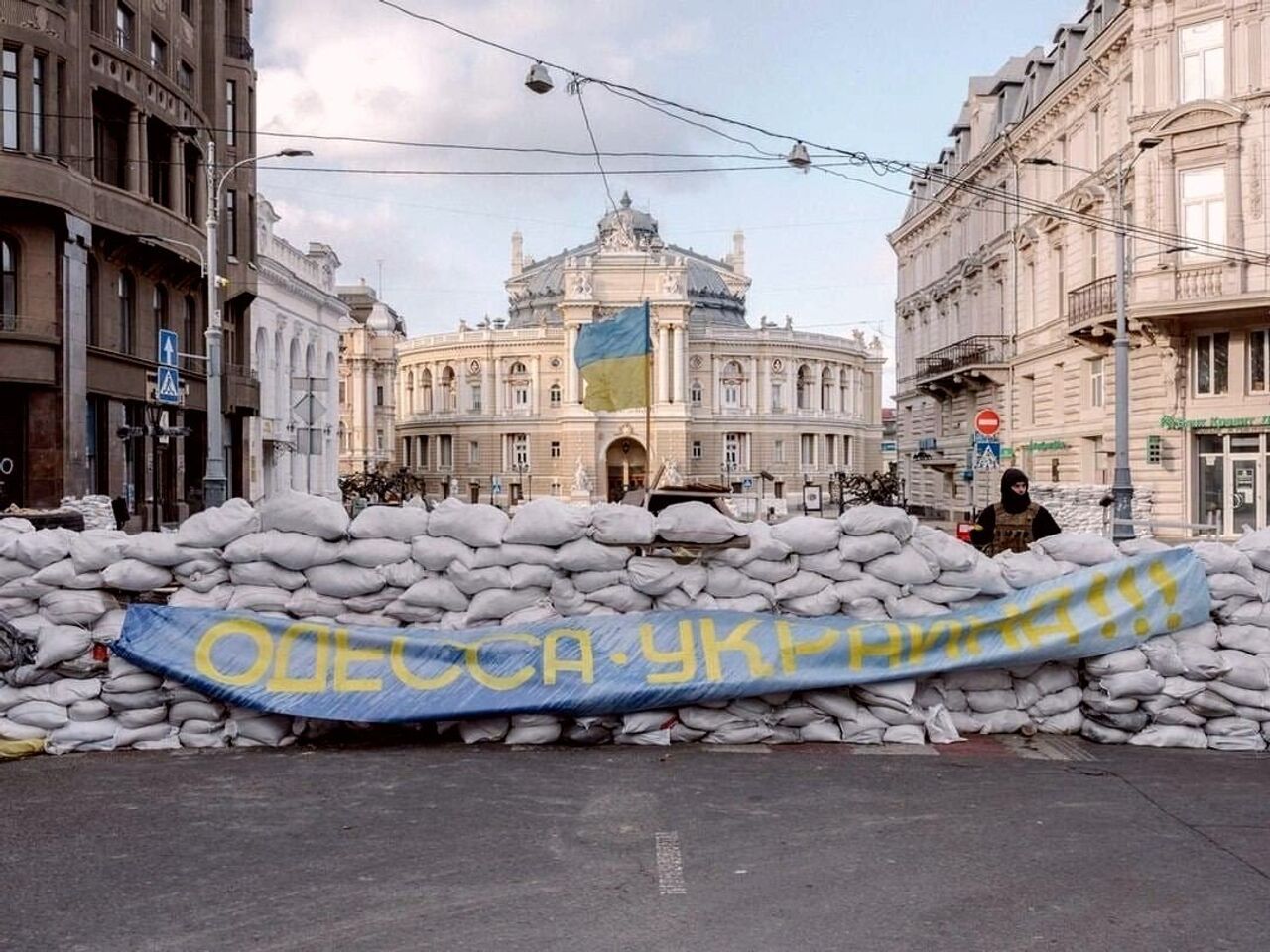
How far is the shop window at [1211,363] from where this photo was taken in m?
26.0

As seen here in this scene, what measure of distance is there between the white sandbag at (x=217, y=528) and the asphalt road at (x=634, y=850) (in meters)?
1.29

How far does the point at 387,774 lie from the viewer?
6.38 m

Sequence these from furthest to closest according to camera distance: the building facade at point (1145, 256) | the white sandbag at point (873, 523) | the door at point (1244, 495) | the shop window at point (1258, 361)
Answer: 1. the door at point (1244, 495)
2. the shop window at point (1258, 361)
3. the building facade at point (1145, 256)
4. the white sandbag at point (873, 523)

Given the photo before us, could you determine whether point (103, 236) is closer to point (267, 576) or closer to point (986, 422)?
point (986, 422)

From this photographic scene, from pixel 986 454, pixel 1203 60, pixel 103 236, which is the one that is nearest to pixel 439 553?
pixel 986 454

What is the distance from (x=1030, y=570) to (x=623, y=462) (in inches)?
3501

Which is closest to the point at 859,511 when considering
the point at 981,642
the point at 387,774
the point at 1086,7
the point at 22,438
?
the point at 981,642

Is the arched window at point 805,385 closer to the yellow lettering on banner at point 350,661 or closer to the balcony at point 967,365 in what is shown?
the balcony at point 967,365

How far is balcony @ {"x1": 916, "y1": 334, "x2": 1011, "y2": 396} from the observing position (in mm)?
37281

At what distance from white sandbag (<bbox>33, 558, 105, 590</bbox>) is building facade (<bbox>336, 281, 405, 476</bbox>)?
83.3 metres

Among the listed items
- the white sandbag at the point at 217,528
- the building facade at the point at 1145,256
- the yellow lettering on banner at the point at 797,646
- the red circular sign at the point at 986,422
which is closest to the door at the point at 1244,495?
the building facade at the point at 1145,256

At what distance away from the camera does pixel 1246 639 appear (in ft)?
24.1

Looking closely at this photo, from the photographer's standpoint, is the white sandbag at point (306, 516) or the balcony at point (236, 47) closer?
the white sandbag at point (306, 516)

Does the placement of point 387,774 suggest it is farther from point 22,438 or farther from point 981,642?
point 22,438
